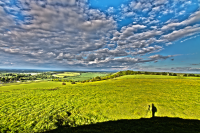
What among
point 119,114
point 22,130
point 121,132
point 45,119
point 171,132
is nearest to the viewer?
point 171,132

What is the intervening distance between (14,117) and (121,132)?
18.9 meters

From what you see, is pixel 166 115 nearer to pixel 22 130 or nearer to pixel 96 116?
pixel 96 116

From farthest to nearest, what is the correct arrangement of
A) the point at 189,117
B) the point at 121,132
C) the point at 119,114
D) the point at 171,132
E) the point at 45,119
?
the point at 119,114
the point at 189,117
the point at 45,119
the point at 121,132
the point at 171,132

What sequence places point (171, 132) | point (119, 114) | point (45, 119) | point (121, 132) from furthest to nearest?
point (119, 114) → point (45, 119) → point (121, 132) → point (171, 132)

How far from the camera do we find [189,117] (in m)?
16.5

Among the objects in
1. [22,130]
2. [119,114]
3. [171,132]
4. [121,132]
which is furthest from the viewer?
[119,114]

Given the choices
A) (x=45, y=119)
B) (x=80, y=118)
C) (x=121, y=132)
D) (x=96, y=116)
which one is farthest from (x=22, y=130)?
(x=121, y=132)

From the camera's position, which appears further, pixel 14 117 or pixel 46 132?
pixel 14 117

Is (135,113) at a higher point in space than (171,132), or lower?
lower

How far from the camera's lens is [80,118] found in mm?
16172

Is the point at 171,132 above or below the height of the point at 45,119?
above

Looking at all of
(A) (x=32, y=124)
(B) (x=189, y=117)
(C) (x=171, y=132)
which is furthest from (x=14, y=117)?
(B) (x=189, y=117)

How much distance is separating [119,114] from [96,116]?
4.67 m

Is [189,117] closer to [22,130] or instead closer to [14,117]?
[22,130]
